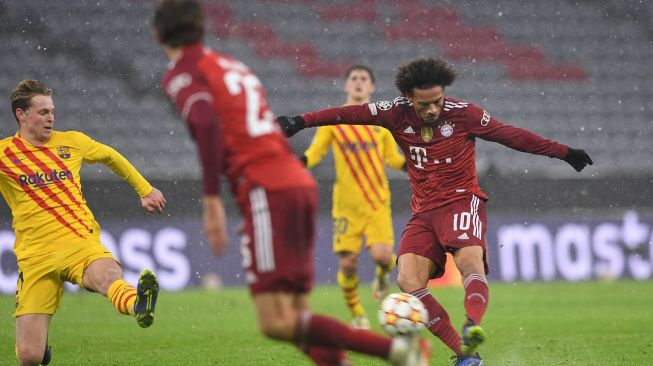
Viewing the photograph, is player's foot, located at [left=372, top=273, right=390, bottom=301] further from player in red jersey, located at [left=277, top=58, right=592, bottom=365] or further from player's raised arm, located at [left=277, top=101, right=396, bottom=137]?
player's raised arm, located at [left=277, top=101, right=396, bottom=137]

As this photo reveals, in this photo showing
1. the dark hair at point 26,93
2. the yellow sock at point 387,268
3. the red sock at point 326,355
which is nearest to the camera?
the red sock at point 326,355

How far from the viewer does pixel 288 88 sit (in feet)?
57.9

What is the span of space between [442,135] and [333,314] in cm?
462

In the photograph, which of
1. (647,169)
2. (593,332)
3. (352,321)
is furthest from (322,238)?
(647,169)

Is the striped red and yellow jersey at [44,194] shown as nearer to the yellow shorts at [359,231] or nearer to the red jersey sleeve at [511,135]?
the red jersey sleeve at [511,135]

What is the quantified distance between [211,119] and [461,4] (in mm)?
15480

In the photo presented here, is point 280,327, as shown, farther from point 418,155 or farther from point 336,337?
point 418,155

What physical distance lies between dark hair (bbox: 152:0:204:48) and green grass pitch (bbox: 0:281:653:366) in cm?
320

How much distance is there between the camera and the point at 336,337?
4215 mm

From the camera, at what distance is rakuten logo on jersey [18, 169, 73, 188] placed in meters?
6.39

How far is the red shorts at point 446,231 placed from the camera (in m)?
6.24

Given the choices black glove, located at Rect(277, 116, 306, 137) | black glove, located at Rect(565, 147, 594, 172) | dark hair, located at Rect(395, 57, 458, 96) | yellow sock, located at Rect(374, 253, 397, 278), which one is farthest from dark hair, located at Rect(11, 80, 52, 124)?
yellow sock, located at Rect(374, 253, 397, 278)

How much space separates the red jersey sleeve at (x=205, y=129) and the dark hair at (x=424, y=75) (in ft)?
7.11

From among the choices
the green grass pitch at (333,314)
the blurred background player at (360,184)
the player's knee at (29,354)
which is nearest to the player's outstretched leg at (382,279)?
the blurred background player at (360,184)
